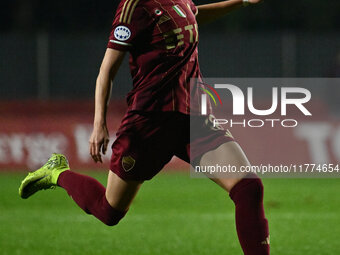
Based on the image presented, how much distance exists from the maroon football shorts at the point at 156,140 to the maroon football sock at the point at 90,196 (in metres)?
0.36

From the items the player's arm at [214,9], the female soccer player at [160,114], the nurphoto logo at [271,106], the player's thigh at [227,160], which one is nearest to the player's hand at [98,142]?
the female soccer player at [160,114]

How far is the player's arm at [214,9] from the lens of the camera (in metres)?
5.99

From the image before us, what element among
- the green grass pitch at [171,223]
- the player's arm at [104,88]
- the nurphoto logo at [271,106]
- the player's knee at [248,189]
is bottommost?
the nurphoto logo at [271,106]

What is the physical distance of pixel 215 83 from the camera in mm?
14367

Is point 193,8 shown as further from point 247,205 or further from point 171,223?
point 171,223

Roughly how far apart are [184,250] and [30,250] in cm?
120

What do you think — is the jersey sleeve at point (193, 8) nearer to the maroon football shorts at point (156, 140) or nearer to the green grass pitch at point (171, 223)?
the maroon football shorts at point (156, 140)

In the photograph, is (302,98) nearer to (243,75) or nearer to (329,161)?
(243,75)

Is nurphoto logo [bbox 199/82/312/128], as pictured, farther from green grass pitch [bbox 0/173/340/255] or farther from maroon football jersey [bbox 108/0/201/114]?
maroon football jersey [bbox 108/0/201/114]

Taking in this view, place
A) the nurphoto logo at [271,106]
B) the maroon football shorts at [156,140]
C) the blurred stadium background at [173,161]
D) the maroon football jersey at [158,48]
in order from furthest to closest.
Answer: the nurphoto logo at [271,106] < the blurred stadium background at [173,161] < the maroon football shorts at [156,140] < the maroon football jersey at [158,48]

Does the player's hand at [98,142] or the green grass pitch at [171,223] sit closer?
the player's hand at [98,142]

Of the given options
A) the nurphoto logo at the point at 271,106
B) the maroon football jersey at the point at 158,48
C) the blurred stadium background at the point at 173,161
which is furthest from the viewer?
the nurphoto logo at the point at 271,106

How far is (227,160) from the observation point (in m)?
5.10

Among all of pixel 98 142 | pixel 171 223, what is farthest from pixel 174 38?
pixel 171 223
